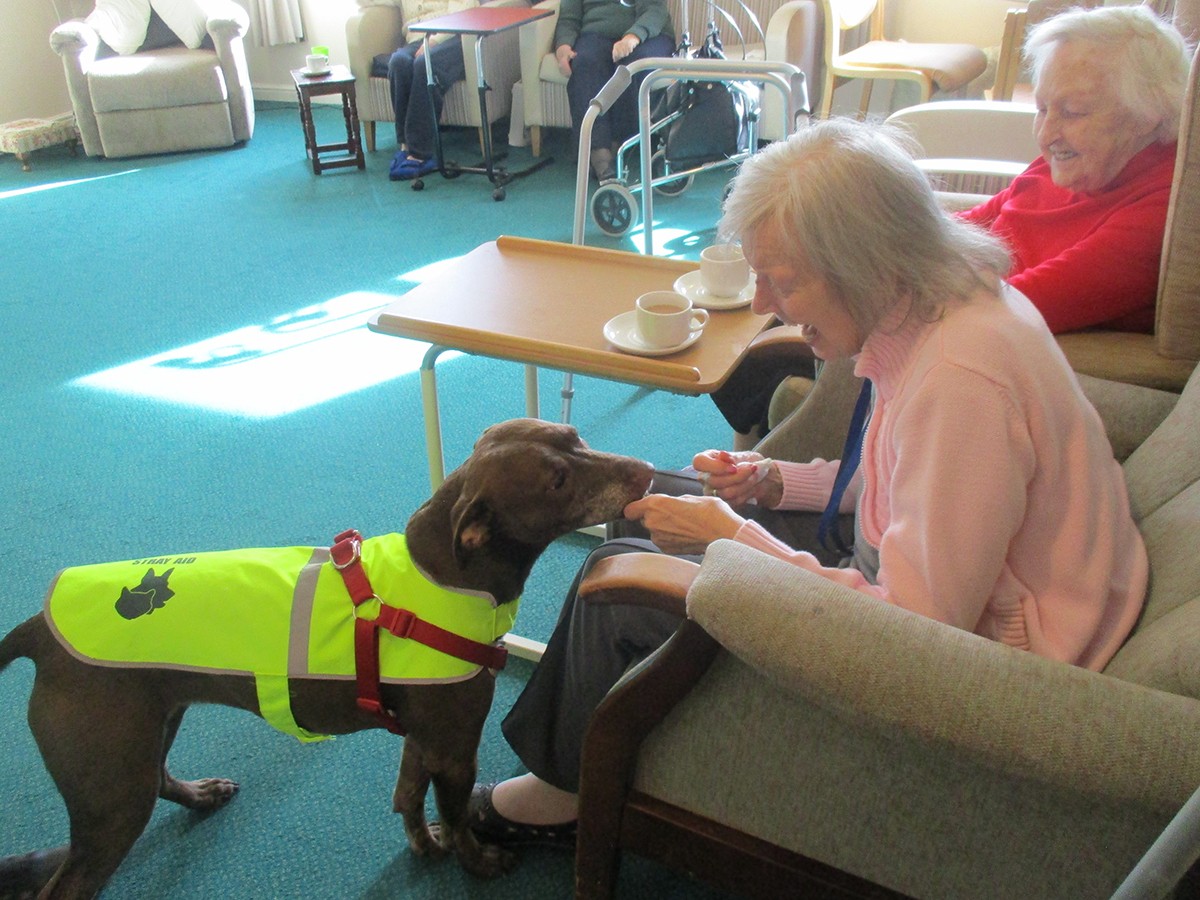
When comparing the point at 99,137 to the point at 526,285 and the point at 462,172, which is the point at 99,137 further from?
the point at 526,285

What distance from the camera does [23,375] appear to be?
318 cm

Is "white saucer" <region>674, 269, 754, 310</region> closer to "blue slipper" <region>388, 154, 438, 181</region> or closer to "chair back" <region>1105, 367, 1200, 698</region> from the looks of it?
"chair back" <region>1105, 367, 1200, 698</region>

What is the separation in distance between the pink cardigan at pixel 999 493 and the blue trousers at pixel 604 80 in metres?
3.83

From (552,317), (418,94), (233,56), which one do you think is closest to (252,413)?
(552,317)

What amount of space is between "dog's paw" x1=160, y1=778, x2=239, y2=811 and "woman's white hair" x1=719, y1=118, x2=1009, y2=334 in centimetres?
135

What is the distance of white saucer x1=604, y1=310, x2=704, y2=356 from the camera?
1.44 meters

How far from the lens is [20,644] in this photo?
127 cm

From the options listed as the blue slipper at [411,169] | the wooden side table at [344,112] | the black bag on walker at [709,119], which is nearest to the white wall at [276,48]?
the wooden side table at [344,112]

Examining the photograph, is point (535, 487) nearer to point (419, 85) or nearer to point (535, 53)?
point (419, 85)

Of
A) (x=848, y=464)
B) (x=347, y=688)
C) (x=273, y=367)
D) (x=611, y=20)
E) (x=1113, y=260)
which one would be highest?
(x=611, y=20)

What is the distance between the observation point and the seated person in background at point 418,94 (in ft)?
16.3

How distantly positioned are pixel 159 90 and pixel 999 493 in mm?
5650

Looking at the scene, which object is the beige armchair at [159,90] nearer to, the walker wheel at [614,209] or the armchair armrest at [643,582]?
the walker wheel at [614,209]

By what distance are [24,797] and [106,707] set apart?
2.11ft
